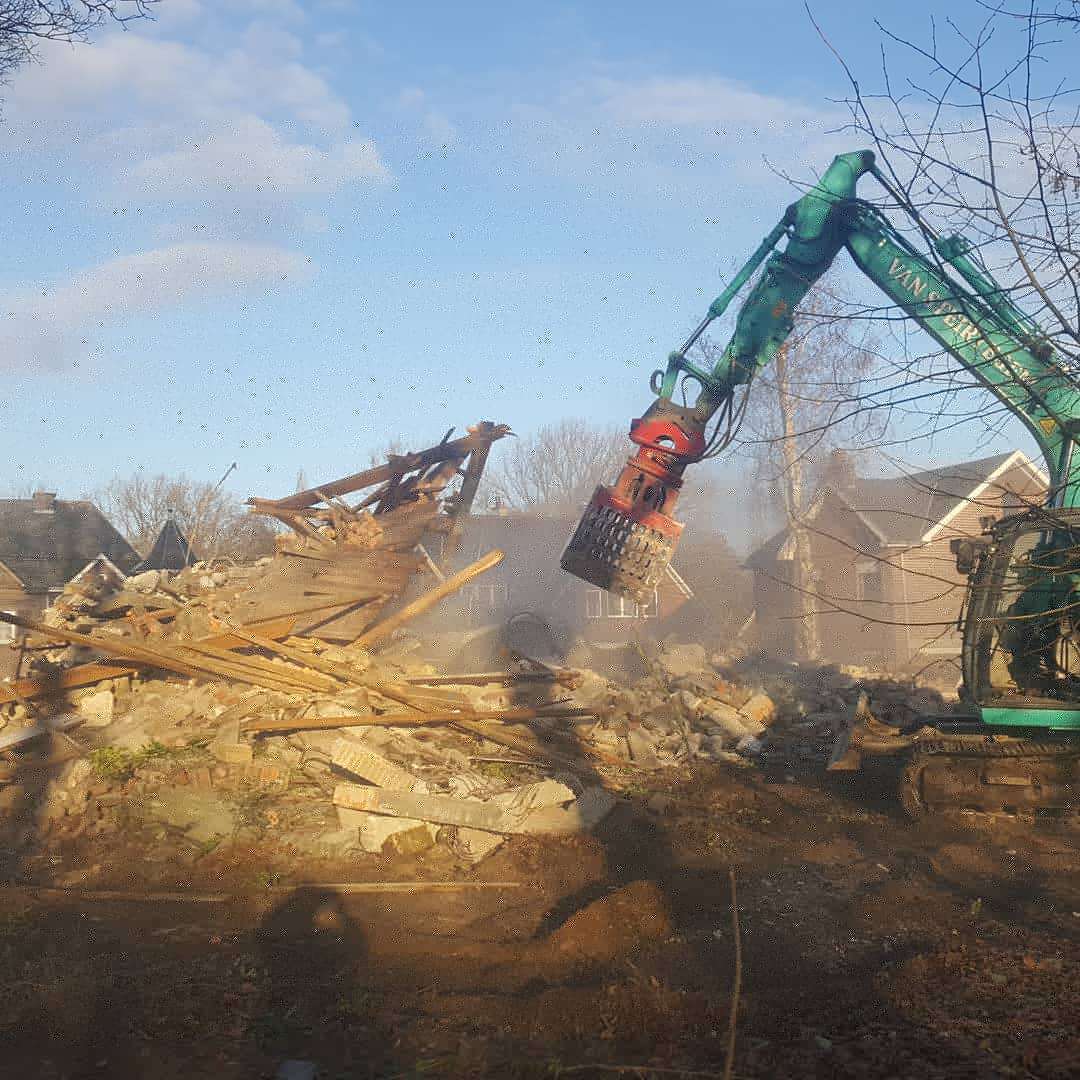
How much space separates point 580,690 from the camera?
12.4 metres

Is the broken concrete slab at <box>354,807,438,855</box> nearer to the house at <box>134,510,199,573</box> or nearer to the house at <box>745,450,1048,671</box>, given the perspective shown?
the house at <box>745,450,1048,671</box>

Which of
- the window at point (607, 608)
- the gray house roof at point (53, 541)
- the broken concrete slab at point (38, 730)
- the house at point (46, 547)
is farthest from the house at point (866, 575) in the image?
the gray house roof at point (53, 541)

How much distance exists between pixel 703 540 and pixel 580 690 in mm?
36633

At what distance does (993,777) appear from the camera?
336 inches

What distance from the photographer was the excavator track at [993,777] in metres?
8.39

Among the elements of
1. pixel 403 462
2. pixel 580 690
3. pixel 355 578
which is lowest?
pixel 580 690

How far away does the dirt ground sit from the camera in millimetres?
4227

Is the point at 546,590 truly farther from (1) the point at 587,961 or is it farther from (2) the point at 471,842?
(1) the point at 587,961

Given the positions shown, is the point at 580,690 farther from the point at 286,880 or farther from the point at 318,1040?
the point at 318,1040

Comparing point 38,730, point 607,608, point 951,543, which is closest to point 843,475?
point 607,608

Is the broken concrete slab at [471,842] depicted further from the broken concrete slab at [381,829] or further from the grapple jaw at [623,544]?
the grapple jaw at [623,544]

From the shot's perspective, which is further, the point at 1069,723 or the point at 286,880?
the point at 1069,723

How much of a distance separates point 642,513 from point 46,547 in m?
34.2

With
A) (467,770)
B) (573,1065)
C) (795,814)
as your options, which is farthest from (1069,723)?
(573,1065)
